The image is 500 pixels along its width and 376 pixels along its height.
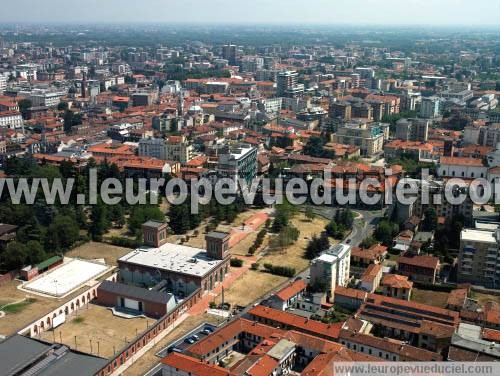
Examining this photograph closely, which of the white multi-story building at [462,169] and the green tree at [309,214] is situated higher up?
the white multi-story building at [462,169]

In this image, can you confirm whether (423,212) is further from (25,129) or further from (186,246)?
(25,129)

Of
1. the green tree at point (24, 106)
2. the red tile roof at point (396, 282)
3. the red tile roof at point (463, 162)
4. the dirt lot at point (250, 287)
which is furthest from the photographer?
the green tree at point (24, 106)

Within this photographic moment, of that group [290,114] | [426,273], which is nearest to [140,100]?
[290,114]

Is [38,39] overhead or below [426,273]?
overhead

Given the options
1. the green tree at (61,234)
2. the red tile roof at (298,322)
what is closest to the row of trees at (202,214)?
the green tree at (61,234)

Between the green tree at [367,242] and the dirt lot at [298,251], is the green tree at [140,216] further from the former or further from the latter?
the green tree at [367,242]

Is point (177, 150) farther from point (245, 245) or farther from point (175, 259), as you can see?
point (175, 259)
